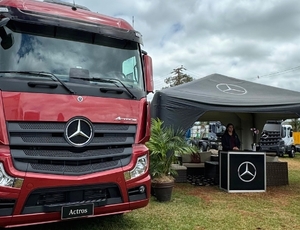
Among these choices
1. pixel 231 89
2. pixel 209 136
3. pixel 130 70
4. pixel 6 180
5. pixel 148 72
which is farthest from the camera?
pixel 209 136

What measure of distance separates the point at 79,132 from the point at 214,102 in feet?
13.7

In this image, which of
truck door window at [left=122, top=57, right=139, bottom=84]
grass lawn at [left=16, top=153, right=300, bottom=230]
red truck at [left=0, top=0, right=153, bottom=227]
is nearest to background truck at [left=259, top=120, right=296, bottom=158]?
grass lawn at [left=16, top=153, right=300, bottom=230]

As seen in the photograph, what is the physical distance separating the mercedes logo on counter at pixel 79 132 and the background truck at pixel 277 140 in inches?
610

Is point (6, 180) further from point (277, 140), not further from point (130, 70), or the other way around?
point (277, 140)

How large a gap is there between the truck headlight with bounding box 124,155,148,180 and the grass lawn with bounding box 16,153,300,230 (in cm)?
108

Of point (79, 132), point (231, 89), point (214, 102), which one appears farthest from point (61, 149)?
point (231, 89)

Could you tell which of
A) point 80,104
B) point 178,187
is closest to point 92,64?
point 80,104

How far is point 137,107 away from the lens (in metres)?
3.72

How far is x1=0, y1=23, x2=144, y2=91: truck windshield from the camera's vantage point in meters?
3.25

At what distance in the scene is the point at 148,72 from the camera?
4281 millimetres

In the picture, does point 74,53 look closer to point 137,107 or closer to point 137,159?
point 137,107

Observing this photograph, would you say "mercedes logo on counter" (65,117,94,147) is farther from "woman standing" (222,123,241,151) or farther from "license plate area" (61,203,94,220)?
"woman standing" (222,123,241,151)

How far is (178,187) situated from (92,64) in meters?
4.56

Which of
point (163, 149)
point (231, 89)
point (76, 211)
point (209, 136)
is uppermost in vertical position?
point (231, 89)
